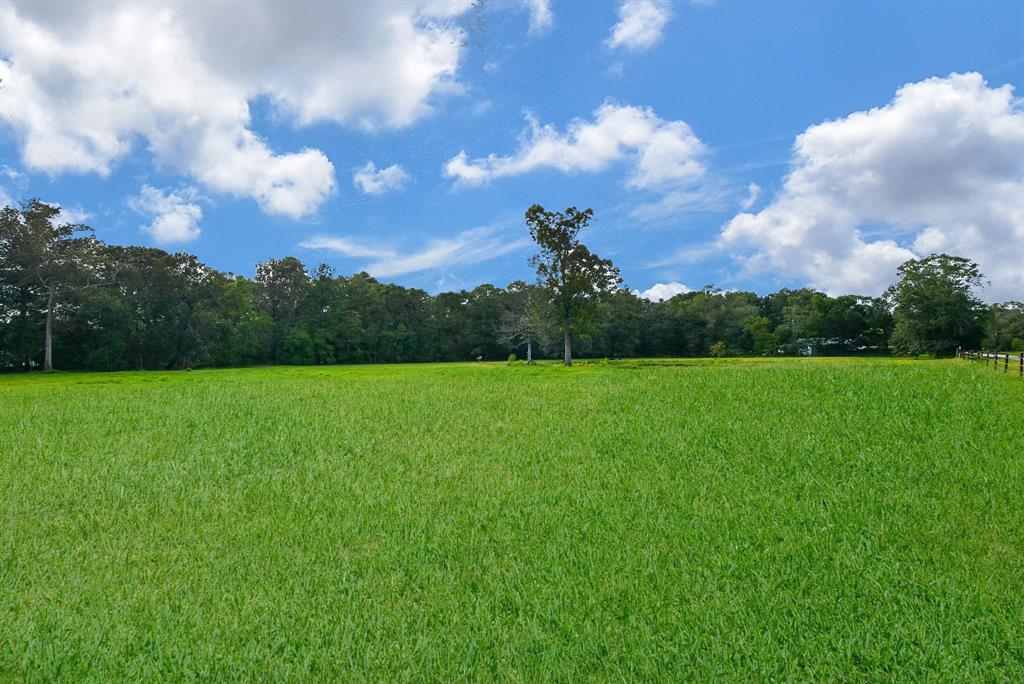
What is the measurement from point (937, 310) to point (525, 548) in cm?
7011

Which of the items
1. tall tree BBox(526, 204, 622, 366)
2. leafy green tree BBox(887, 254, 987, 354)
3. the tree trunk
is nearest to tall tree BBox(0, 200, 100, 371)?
the tree trunk

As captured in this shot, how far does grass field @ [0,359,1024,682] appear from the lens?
4387 mm

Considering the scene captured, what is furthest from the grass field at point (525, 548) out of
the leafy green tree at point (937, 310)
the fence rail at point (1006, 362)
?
the leafy green tree at point (937, 310)

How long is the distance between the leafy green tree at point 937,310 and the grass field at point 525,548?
2264 inches

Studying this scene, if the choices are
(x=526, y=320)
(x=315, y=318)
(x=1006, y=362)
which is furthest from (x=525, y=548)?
(x=315, y=318)

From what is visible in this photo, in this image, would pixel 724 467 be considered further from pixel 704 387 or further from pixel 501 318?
pixel 501 318

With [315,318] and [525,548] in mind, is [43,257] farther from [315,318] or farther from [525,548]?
[525,548]

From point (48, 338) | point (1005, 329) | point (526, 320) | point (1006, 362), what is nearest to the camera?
point (1006, 362)

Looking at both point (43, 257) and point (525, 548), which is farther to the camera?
point (43, 257)

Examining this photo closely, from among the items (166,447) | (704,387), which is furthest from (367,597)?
(704,387)

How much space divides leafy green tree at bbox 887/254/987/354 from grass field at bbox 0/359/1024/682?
57.5m

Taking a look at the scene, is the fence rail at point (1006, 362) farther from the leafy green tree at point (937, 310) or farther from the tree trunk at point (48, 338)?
the tree trunk at point (48, 338)

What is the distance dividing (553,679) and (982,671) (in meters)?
3.21

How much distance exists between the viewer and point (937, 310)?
59.3 metres
